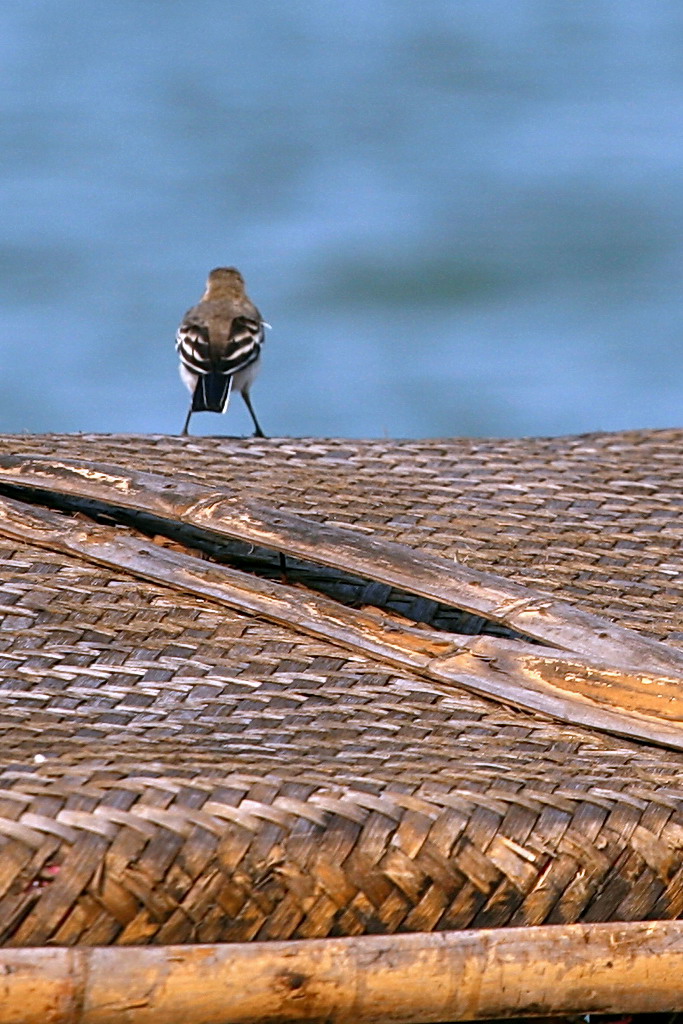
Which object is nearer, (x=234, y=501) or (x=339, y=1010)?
(x=339, y=1010)

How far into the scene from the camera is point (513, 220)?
1393cm

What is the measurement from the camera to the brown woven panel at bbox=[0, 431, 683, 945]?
4.86 feet

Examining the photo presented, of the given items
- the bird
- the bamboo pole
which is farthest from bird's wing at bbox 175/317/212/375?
the bamboo pole

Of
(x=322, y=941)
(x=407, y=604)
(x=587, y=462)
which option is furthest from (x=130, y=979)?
(x=587, y=462)

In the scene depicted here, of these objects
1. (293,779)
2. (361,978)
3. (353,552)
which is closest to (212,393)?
(353,552)

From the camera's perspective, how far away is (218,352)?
6.18 m

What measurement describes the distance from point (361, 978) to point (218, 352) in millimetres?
4795

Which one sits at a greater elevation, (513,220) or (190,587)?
(513,220)

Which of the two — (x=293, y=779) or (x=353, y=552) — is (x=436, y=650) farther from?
(x=293, y=779)

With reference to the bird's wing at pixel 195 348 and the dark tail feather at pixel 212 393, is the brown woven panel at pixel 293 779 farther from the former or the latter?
the bird's wing at pixel 195 348

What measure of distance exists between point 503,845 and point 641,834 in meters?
0.15

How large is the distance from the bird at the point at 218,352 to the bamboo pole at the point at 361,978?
437cm

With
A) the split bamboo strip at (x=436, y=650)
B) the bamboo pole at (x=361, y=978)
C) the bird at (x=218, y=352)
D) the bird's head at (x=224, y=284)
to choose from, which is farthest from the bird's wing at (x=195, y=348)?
the bamboo pole at (x=361, y=978)

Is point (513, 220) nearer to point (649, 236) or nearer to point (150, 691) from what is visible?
point (649, 236)
